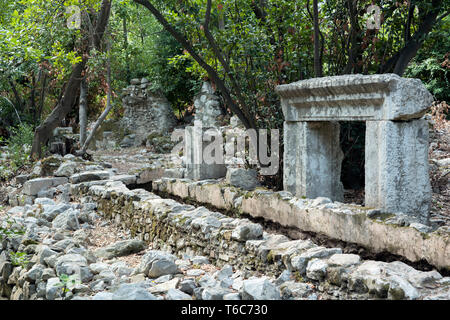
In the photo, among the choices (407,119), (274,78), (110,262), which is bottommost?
(110,262)

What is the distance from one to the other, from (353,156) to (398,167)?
2449 mm

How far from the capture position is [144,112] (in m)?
18.8

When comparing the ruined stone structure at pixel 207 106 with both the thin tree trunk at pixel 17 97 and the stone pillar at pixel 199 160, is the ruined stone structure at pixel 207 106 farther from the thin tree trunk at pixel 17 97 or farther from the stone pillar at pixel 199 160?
the stone pillar at pixel 199 160

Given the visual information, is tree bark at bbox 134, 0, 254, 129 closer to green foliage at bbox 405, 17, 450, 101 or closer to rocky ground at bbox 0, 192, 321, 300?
rocky ground at bbox 0, 192, 321, 300

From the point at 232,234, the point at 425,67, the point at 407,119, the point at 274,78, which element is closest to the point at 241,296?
the point at 232,234

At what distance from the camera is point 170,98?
62.6 ft

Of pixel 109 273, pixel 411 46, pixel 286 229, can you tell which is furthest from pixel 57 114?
pixel 411 46

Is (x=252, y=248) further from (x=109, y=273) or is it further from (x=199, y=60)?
(x=199, y=60)

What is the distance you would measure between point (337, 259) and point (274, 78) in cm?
382

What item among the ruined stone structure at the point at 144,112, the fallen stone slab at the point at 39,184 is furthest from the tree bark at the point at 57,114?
the ruined stone structure at the point at 144,112

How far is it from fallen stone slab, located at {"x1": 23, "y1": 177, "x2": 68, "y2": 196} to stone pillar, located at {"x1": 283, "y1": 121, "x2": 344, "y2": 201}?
16.7ft
